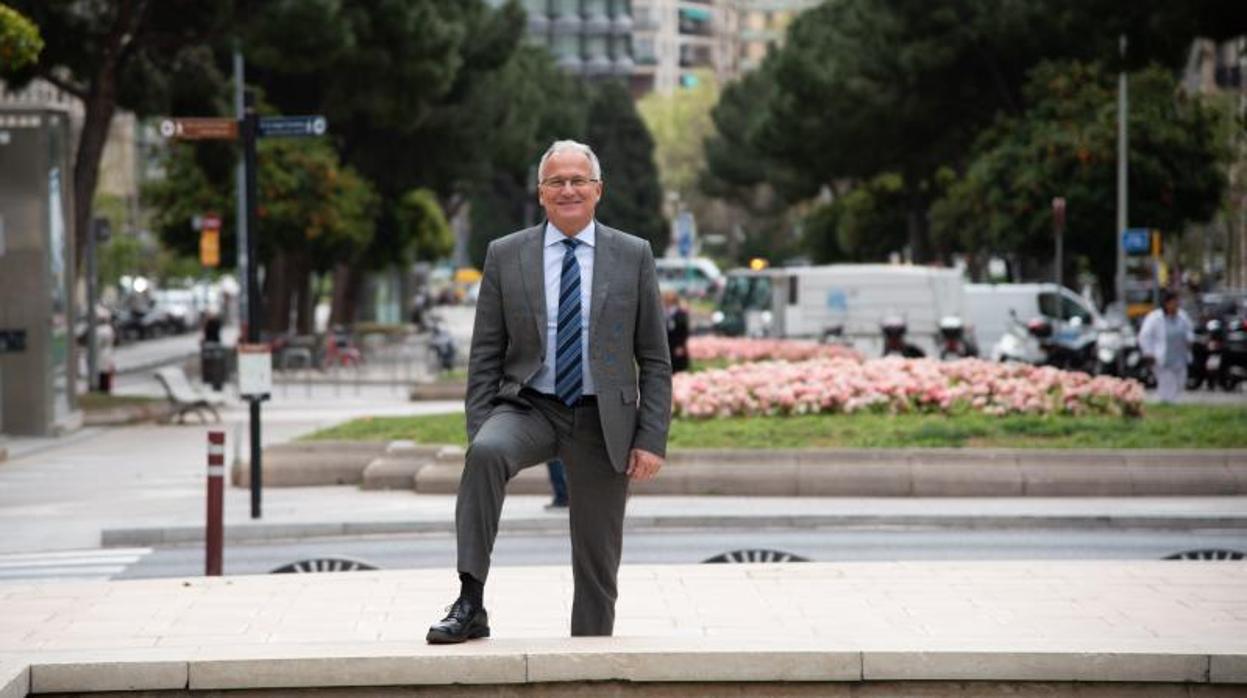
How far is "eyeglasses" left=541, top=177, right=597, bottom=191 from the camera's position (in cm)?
898

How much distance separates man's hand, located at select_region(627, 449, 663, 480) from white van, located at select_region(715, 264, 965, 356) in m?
38.6

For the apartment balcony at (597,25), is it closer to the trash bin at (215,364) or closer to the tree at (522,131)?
the tree at (522,131)

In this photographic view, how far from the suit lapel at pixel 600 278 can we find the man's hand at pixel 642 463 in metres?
0.46

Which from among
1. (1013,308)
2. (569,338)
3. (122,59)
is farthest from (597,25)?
(569,338)

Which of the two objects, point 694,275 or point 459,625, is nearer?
point 459,625

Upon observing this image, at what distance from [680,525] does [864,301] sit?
3029cm

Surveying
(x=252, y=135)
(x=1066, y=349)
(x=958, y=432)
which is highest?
(x=252, y=135)

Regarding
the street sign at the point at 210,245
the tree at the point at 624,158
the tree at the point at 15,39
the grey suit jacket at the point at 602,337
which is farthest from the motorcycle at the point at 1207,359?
the tree at the point at 624,158

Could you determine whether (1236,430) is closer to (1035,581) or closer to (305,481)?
(305,481)

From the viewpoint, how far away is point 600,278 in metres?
8.98

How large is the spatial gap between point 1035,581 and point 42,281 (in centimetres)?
2256

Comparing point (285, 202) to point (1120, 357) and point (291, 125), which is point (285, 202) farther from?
point (291, 125)

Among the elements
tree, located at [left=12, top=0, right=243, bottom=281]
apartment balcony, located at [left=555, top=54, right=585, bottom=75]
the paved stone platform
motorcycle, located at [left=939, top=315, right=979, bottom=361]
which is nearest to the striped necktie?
the paved stone platform

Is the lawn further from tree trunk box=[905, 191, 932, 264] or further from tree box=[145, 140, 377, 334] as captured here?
tree trunk box=[905, 191, 932, 264]
